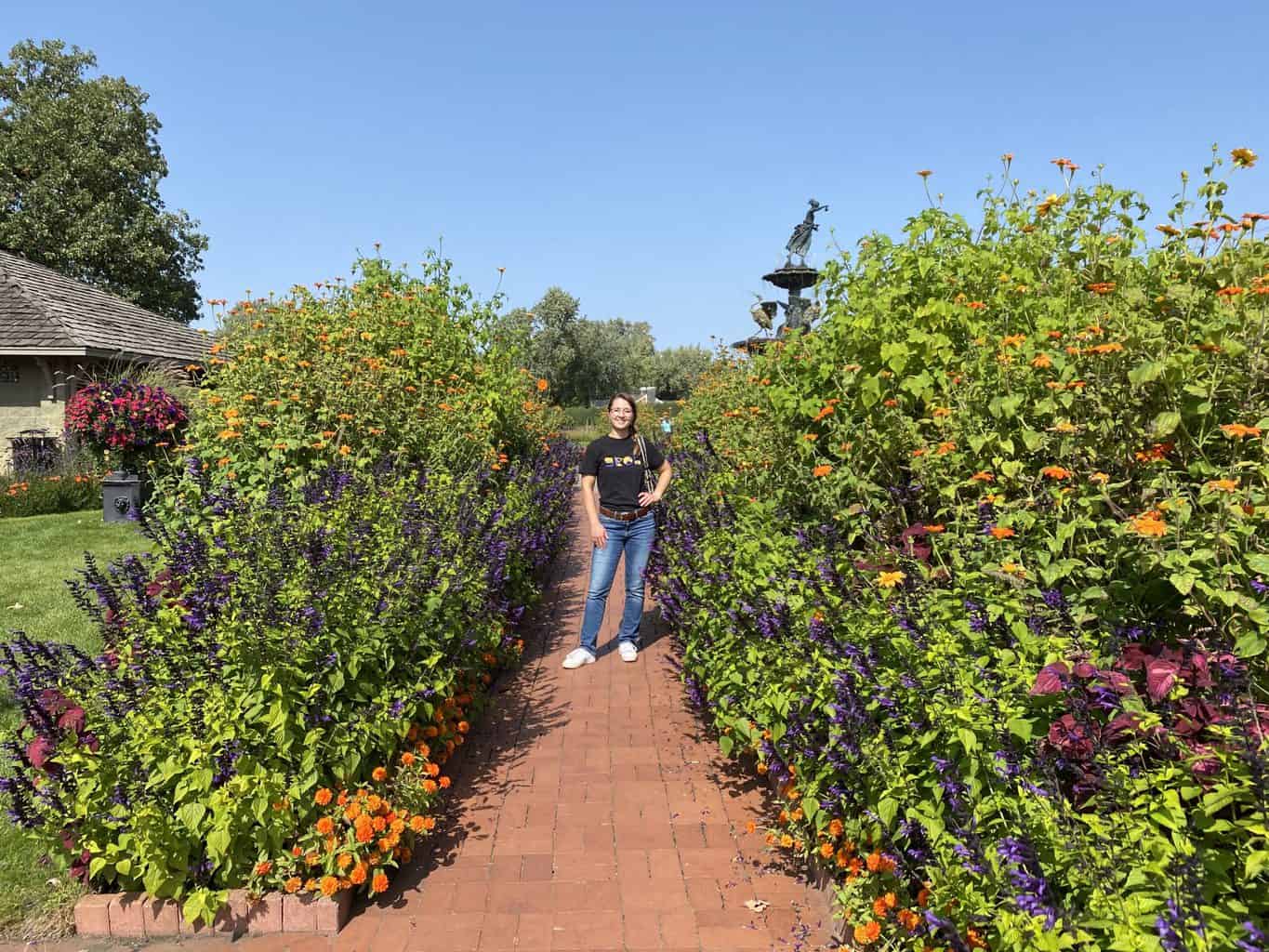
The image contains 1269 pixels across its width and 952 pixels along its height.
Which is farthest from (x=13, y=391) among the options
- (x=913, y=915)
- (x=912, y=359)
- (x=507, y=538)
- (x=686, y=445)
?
(x=913, y=915)

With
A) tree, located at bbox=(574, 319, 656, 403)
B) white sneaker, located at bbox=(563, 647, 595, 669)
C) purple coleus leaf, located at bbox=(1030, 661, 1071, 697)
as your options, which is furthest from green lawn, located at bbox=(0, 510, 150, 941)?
tree, located at bbox=(574, 319, 656, 403)

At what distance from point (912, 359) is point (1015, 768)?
2273mm

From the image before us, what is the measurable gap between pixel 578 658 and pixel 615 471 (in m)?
1.30

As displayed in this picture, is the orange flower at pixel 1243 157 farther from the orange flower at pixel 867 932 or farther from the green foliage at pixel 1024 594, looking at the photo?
the orange flower at pixel 867 932

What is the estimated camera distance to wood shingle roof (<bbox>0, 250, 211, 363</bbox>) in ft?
46.5

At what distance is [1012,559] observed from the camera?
8.53 feet

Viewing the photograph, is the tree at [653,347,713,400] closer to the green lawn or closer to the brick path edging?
the green lawn

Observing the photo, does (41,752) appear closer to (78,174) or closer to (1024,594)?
(1024,594)

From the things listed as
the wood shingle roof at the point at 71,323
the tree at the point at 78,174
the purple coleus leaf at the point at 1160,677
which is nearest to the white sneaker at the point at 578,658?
the purple coleus leaf at the point at 1160,677

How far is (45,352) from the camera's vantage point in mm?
13898

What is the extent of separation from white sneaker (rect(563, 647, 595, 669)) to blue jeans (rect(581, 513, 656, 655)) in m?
0.05

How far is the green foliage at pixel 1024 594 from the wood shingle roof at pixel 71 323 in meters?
11.5

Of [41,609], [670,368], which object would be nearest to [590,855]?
[41,609]

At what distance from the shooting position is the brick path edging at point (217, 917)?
2.65 metres
